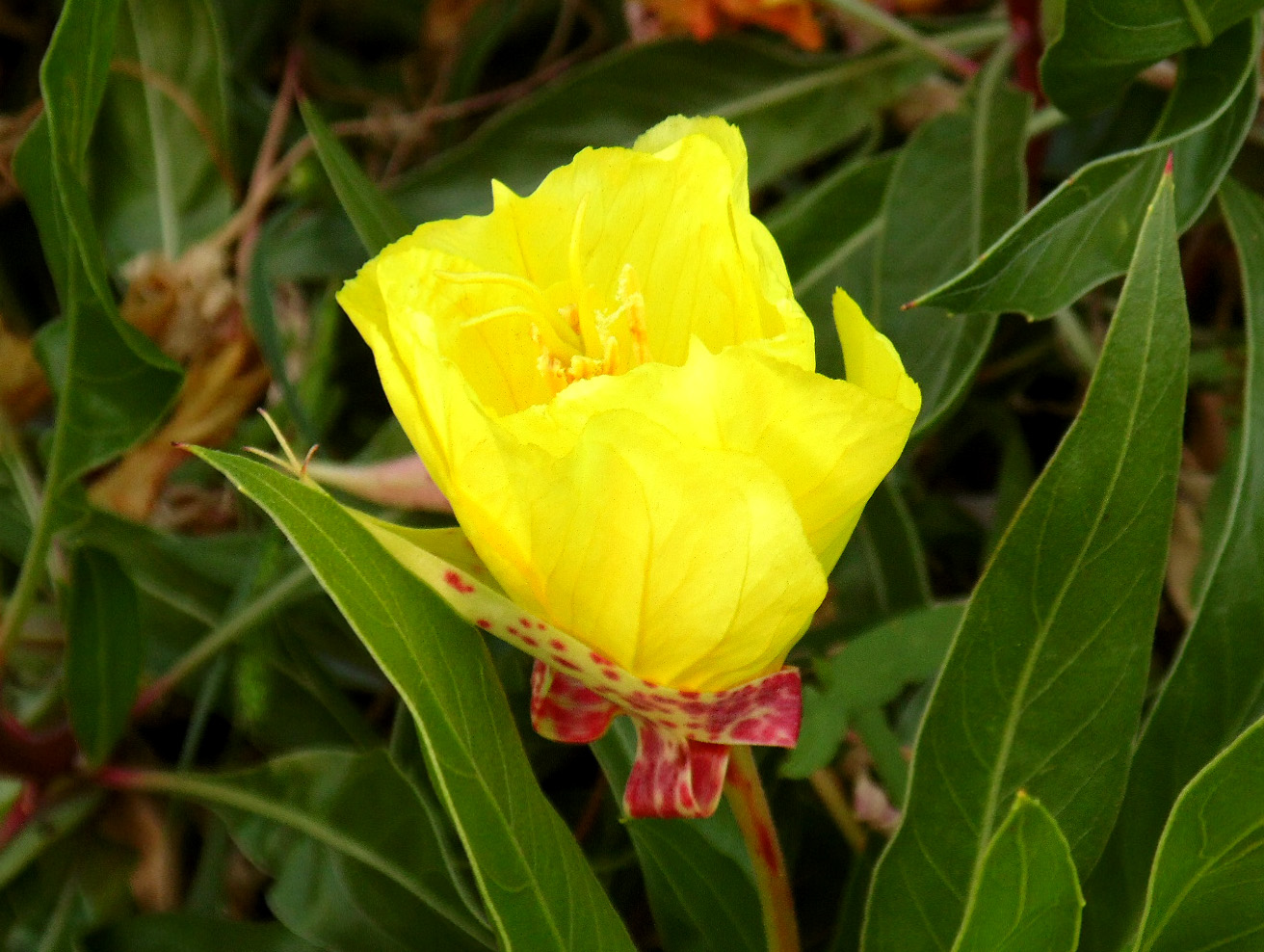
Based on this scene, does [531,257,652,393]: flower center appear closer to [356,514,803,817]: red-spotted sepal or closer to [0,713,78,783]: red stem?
[356,514,803,817]: red-spotted sepal

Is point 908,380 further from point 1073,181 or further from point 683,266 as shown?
point 1073,181

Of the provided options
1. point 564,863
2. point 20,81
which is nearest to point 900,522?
point 564,863

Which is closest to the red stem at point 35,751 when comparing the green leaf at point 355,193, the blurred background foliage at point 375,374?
the blurred background foliage at point 375,374

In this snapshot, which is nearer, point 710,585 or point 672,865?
point 710,585

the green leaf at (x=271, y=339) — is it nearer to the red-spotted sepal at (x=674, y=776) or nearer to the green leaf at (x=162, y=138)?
the green leaf at (x=162, y=138)

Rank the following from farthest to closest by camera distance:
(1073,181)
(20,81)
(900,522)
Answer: (20,81) → (900,522) → (1073,181)

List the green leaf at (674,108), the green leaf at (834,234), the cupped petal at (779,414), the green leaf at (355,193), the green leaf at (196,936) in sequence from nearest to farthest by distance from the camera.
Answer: the cupped petal at (779,414) → the green leaf at (355,193) → the green leaf at (196,936) → the green leaf at (834,234) → the green leaf at (674,108)

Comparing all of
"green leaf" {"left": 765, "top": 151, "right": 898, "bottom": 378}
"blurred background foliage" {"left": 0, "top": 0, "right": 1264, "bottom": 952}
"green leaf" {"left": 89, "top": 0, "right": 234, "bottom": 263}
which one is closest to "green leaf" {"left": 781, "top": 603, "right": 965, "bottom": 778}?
"blurred background foliage" {"left": 0, "top": 0, "right": 1264, "bottom": 952}
